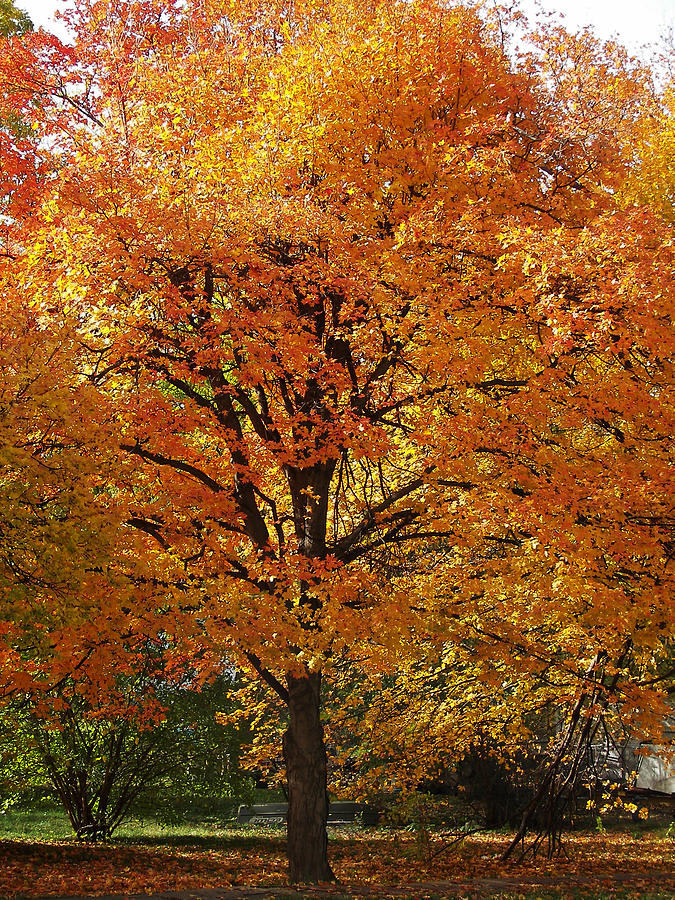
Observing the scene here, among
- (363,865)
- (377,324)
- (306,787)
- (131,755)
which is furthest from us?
(131,755)

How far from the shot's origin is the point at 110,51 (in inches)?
467

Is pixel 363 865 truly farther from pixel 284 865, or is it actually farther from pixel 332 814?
pixel 332 814

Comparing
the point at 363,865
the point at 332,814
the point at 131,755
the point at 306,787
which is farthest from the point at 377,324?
the point at 332,814

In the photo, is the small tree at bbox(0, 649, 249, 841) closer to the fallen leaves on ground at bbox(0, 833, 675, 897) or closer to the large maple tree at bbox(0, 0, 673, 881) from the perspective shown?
the fallen leaves on ground at bbox(0, 833, 675, 897)

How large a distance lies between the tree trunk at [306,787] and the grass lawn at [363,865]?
0.51 m

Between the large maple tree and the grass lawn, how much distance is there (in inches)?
82.7

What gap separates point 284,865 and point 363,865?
4.40 ft

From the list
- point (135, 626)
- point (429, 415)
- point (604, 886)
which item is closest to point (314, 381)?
point (429, 415)

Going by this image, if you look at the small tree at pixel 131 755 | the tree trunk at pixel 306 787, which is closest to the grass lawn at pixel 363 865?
the tree trunk at pixel 306 787

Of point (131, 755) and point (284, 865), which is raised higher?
point (131, 755)

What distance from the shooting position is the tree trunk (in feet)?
32.9

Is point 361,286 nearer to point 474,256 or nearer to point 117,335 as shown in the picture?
point 474,256

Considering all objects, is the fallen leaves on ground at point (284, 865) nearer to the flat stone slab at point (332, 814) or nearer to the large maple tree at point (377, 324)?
the large maple tree at point (377, 324)

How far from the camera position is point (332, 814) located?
72.1ft
